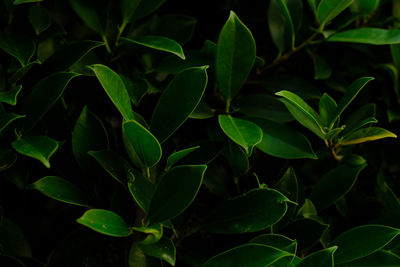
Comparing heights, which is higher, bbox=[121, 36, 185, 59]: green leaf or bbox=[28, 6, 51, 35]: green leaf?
bbox=[28, 6, 51, 35]: green leaf

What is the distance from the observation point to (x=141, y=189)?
30.7 inches

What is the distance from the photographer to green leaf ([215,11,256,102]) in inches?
31.8

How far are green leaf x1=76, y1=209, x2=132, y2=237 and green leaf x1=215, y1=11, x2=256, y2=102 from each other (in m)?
0.31

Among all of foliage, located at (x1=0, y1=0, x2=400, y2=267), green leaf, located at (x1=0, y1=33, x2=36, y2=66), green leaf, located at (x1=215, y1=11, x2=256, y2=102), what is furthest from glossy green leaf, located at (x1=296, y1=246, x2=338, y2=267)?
green leaf, located at (x1=0, y1=33, x2=36, y2=66)

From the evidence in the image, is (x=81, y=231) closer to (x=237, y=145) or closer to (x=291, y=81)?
(x=237, y=145)

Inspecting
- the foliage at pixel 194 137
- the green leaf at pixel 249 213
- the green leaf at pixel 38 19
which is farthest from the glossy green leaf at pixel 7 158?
the green leaf at pixel 249 213

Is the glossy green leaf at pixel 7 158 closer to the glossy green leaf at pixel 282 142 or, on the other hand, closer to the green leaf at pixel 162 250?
the green leaf at pixel 162 250

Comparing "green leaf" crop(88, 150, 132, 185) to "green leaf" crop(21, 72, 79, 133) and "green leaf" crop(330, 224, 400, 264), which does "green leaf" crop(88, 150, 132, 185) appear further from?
"green leaf" crop(330, 224, 400, 264)

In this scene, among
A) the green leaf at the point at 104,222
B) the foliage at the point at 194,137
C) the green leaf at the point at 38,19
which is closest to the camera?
the green leaf at the point at 104,222

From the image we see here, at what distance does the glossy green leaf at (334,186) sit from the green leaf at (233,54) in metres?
0.27

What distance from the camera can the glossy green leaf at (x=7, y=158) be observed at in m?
0.79

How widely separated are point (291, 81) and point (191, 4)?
348mm

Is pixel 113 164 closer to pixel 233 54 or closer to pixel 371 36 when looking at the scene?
pixel 233 54

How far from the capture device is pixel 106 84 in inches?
29.0
